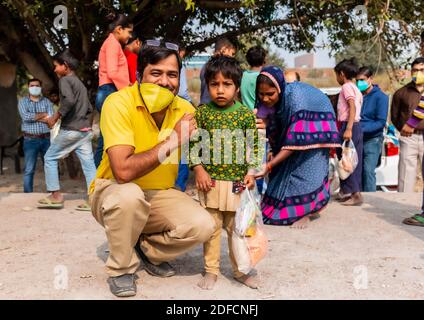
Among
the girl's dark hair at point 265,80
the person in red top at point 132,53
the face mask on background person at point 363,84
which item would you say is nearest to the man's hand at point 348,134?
the face mask on background person at point 363,84

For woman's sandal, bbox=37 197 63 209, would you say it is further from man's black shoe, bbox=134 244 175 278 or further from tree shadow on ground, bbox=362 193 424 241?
tree shadow on ground, bbox=362 193 424 241

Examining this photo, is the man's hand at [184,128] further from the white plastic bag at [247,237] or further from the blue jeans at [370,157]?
the blue jeans at [370,157]

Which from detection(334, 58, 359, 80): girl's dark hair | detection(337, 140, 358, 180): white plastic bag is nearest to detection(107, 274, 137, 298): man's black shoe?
detection(337, 140, 358, 180): white plastic bag

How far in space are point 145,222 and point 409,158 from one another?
4283 millimetres

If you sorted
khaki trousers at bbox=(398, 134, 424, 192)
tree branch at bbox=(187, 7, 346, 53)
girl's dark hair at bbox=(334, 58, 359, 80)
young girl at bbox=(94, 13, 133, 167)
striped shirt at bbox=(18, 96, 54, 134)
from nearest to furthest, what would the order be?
young girl at bbox=(94, 13, 133, 167) < girl's dark hair at bbox=(334, 58, 359, 80) < khaki trousers at bbox=(398, 134, 424, 192) < striped shirt at bbox=(18, 96, 54, 134) < tree branch at bbox=(187, 7, 346, 53)

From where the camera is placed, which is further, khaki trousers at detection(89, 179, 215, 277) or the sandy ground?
the sandy ground

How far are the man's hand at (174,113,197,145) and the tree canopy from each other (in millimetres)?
3937

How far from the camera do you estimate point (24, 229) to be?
4.63 meters

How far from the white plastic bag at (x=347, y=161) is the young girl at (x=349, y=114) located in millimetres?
84

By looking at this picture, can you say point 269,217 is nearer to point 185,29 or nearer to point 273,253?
point 273,253

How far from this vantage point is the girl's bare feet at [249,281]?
3201 mm

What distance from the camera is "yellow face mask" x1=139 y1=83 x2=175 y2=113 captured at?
3.00m
